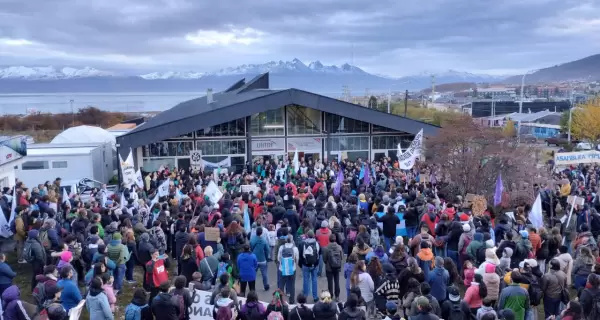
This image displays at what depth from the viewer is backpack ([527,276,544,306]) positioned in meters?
7.47

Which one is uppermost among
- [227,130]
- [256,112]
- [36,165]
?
[256,112]

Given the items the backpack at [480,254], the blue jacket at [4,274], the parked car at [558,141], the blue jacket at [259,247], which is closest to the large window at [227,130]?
the blue jacket at [259,247]

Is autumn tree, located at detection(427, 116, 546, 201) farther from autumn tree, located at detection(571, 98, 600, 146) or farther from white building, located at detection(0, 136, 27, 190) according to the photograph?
autumn tree, located at detection(571, 98, 600, 146)

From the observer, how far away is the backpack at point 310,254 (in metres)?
9.19

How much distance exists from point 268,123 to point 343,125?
4320mm

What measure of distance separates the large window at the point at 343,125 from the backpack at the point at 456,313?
69.3 ft

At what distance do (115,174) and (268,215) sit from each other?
19.1 m

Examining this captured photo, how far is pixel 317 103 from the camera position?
83.4 ft

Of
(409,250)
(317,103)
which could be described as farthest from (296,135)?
(409,250)

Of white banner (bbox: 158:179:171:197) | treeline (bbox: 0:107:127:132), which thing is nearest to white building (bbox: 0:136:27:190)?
white banner (bbox: 158:179:171:197)

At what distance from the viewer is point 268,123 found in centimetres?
2712

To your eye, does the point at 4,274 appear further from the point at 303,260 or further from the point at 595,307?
the point at 595,307

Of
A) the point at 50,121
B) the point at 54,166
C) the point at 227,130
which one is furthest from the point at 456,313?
the point at 50,121

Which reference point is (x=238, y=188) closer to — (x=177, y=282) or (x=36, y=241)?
(x=36, y=241)
